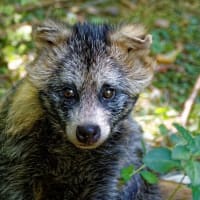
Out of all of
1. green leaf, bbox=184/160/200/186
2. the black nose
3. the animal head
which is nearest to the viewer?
green leaf, bbox=184/160/200/186

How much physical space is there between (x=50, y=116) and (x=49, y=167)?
0.38 meters

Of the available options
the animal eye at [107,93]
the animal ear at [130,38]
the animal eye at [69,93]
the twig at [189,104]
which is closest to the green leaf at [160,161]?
the animal eye at [107,93]

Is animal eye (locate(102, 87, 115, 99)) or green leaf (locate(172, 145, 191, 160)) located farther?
animal eye (locate(102, 87, 115, 99))

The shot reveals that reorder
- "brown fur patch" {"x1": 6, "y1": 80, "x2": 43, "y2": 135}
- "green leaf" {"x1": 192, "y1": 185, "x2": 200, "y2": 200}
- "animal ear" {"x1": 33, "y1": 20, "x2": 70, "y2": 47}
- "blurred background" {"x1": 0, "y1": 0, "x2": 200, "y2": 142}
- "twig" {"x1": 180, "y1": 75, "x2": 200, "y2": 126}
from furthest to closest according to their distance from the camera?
"blurred background" {"x1": 0, "y1": 0, "x2": 200, "y2": 142}, "twig" {"x1": 180, "y1": 75, "x2": 200, "y2": 126}, "brown fur patch" {"x1": 6, "y1": 80, "x2": 43, "y2": 135}, "animal ear" {"x1": 33, "y1": 20, "x2": 70, "y2": 47}, "green leaf" {"x1": 192, "y1": 185, "x2": 200, "y2": 200}

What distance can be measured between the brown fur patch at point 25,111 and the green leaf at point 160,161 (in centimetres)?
110

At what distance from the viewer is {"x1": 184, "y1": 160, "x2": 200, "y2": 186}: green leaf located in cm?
391

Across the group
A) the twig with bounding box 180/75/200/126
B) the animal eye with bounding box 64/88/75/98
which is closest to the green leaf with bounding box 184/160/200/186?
the animal eye with bounding box 64/88/75/98

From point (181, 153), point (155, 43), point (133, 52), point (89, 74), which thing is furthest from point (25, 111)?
point (155, 43)

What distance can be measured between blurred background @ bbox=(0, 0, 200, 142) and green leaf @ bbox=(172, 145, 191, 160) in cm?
225

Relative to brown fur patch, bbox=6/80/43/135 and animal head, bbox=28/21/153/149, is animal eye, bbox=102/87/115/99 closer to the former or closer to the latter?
animal head, bbox=28/21/153/149

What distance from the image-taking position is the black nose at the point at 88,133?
431cm

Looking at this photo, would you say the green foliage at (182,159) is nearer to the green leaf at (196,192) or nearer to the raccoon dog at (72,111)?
the green leaf at (196,192)

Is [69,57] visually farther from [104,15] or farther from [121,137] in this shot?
[104,15]

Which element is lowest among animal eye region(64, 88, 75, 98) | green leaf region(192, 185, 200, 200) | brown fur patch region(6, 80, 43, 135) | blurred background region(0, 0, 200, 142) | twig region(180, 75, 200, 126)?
blurred background region(0, 0, 200, 142)
